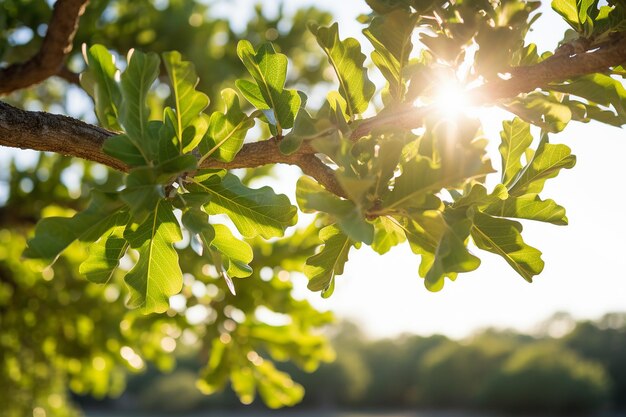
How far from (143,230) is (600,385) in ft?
50.2

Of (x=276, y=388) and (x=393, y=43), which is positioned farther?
(x=276, y=388)

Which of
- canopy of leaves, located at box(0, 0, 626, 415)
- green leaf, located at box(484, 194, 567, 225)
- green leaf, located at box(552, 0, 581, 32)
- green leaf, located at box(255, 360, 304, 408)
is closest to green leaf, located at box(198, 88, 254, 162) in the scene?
canopy of leaves, located at box(0, 0, 626, 415)

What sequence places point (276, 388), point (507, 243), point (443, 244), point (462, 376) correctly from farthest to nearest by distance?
point (462, 376), point (276, 388), point (507, 243), point (443, 244)

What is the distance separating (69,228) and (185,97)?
0.22 meters

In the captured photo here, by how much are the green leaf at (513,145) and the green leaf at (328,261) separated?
0.25m

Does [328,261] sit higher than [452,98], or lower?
lower

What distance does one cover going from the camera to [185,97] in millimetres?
829

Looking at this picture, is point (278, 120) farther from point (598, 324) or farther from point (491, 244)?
point (598, 324)

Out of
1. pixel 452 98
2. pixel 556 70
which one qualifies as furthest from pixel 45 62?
pixel 556 70

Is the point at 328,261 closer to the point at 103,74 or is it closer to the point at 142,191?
the point at 142,191

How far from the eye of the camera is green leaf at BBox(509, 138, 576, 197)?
35.2 inches

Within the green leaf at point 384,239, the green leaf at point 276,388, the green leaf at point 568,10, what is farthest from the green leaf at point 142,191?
the green leaf at point 276,388

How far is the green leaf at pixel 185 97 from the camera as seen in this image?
815 mm

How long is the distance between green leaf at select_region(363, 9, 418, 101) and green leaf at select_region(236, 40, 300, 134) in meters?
0.13
